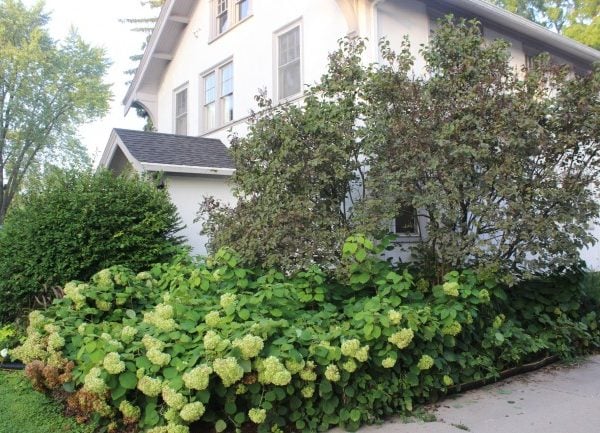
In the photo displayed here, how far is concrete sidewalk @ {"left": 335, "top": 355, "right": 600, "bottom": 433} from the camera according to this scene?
4.39 metres

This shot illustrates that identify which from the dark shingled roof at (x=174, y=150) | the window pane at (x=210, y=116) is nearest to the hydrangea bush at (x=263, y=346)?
the dark shingled roof at (x=174, y=150)

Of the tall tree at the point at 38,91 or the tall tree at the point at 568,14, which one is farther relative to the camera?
the tall tree at the point at 38,91

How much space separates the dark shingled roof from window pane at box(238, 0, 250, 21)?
311 centimetres

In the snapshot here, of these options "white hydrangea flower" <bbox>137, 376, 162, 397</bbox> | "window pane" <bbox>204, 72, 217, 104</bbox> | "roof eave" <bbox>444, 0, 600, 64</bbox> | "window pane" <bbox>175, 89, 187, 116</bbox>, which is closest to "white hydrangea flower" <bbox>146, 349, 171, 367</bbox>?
"white hydrangea flower" <bbox>137, 376, 162, 397</bbox>

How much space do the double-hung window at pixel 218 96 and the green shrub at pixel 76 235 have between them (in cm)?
499

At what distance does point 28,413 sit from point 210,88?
986 centimetres

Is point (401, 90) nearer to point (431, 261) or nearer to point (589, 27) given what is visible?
point (431, 261)

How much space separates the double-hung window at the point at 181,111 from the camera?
14.4 metres

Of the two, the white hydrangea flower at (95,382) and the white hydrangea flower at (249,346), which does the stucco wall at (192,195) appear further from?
the white hydrangea flower at (249,346)

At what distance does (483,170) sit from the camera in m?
6.23

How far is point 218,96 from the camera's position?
1267 cm

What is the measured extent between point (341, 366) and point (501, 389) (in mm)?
2241

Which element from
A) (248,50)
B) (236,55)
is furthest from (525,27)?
(236,55)

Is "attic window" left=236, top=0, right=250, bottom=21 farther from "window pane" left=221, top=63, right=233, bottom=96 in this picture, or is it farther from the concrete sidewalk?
the concrete sidewalk
